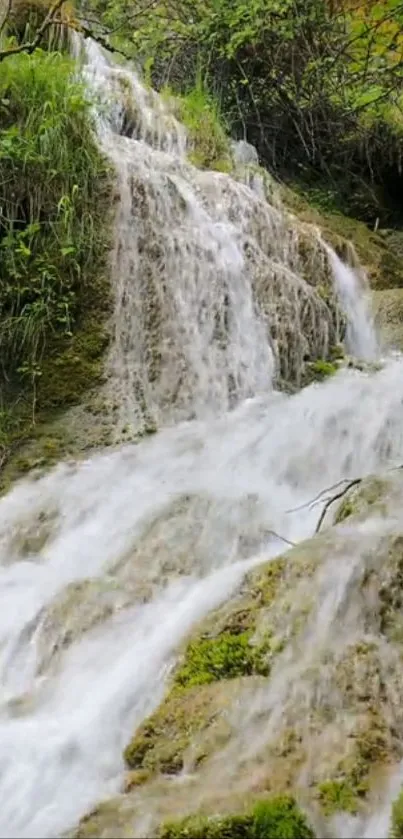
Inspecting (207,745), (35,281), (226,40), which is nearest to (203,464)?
(35,281)

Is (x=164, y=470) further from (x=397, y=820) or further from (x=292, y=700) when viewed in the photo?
(x=397, y=820)

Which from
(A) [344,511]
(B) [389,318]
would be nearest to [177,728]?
(A) [344,511]

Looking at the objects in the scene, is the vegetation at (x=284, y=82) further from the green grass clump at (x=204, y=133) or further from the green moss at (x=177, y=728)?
the green moss at (x=177, y=728)

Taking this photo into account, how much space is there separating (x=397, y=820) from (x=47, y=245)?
13.3 ft

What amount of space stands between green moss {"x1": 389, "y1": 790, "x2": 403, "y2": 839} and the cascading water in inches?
25.9

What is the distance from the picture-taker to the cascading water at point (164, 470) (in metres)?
2.50

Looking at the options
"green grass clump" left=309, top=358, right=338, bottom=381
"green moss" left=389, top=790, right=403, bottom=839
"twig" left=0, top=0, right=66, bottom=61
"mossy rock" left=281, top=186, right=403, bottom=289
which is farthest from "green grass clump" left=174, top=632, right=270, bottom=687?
"mossy rock" left=281, top=186, right=403, bottom=289

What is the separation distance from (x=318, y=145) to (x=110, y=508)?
235 inches

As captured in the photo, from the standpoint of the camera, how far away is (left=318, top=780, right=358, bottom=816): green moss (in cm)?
187

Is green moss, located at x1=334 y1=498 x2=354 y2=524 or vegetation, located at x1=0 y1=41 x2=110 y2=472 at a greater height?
vegetation, located at x1=0 y1=41 x2=110 y2=472

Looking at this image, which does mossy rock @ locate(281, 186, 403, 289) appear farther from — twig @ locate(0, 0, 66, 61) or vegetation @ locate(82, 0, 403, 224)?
twig @ locate(0, 0, 66, 61)

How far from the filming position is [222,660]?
97.7 inches

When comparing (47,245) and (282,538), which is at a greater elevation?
(47,245)

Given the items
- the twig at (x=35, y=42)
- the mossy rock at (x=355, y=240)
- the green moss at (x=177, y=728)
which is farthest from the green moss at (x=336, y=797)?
the mossy rock at (x=355, y=240)
